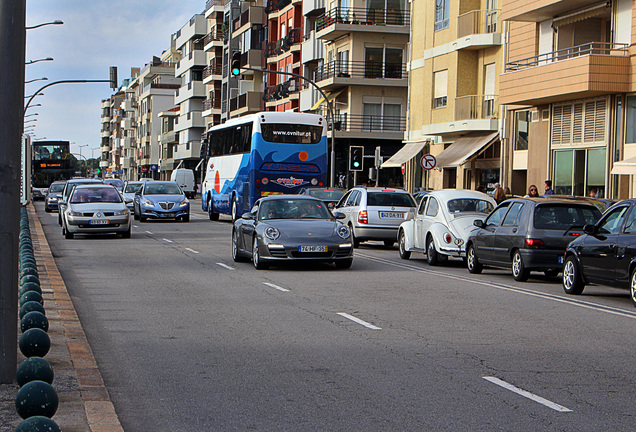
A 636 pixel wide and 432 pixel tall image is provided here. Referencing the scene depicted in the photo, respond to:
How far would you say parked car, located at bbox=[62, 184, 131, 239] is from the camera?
26250mm

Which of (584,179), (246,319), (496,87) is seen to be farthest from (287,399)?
(496,87)

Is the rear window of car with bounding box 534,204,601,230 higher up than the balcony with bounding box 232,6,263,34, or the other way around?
the balcony with bounding box 232,6,263,34

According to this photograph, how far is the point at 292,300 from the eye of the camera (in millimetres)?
12969

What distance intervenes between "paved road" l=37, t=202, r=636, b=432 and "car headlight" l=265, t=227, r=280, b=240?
4.15ft

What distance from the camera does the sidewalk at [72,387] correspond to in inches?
229

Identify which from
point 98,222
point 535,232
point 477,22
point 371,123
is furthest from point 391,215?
point 371,123

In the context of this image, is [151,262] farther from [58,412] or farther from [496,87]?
[496,87]

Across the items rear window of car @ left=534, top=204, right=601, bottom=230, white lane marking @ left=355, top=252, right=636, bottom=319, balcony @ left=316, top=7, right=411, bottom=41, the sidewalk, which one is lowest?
white lane marking @ left=355, top=252, right=636, bottom=319

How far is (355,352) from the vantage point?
28.8 feet

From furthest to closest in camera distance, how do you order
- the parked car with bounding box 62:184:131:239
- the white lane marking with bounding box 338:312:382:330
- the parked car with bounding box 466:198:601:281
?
1. the parked car with bounding box 62:184:131:239
2. the parked car with bounding box 466:198:601:281
3. the white lane marking with bounding box 338:312:382:330

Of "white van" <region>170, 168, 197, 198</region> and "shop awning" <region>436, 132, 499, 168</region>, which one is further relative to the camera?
"white van" <region>170, 168, 197, 198</region>

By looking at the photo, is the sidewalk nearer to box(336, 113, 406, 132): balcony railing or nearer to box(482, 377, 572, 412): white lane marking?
box(482, 377, 572, 412): white lane marking

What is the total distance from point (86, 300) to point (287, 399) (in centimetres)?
668

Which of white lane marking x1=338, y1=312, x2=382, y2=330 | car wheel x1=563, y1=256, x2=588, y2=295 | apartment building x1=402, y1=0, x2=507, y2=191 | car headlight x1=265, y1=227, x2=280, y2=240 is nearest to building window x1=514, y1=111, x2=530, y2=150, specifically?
apartment building x1=402, y1=0, x2=507, y2=191
